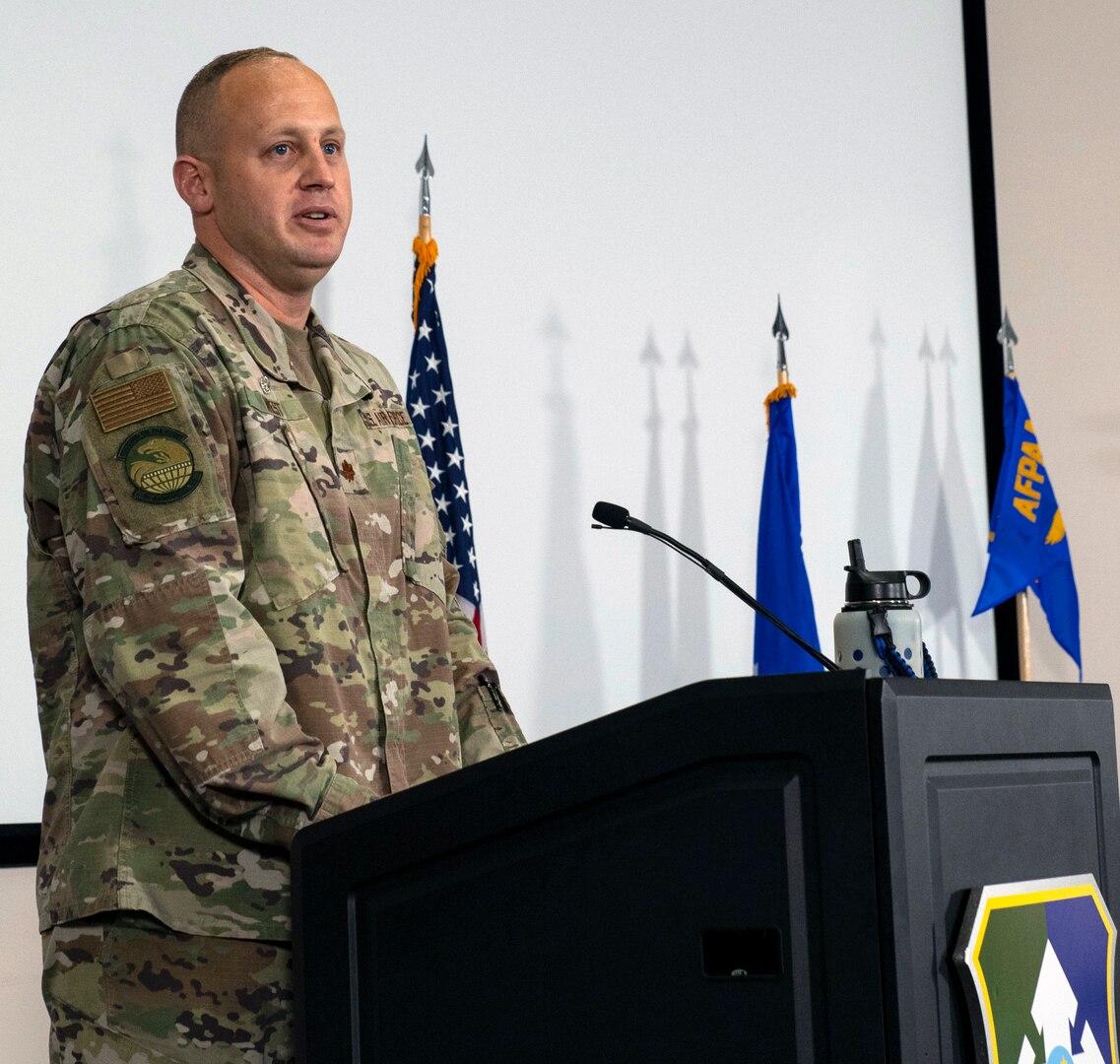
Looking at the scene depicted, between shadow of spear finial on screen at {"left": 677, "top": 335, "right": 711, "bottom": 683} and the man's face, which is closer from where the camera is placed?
the man's face

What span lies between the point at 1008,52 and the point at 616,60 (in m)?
1.77

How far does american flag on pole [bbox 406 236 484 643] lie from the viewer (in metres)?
3.20

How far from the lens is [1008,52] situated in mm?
5070

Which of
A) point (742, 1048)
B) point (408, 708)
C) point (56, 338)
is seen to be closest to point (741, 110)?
point (56, 338)

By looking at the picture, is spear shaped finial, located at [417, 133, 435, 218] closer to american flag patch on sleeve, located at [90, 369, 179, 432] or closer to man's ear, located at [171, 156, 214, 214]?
man's ear, located at [171, 156, 214, 214]

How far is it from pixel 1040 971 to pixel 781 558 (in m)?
2.94

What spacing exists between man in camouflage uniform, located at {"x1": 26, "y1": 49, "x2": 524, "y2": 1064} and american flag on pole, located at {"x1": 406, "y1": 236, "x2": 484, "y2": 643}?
141cm

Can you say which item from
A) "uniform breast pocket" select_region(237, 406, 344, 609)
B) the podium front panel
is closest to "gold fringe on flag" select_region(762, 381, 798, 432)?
"uniform breast pocket" select_region(237, 406, 344, 609)

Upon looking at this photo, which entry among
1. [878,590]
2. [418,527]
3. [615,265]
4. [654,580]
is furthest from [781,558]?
[418,527]

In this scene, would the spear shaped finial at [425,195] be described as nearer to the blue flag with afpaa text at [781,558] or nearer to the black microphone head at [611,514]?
the blue flag with afpaa text at [781,558]

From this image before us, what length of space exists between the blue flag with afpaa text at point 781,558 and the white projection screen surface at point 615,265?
139 millimetres

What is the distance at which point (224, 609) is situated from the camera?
1.34m

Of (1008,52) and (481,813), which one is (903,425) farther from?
(481,813)

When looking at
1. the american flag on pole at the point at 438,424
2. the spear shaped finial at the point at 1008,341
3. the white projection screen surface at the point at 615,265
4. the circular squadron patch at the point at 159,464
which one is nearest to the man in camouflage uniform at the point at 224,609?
the circular squadron patch at the point at 159,464
